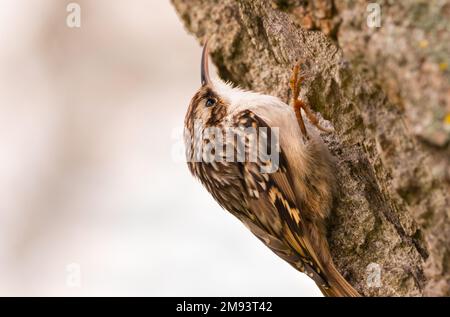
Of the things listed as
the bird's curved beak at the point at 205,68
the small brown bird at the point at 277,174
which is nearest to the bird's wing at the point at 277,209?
the small brown bird at the point at 277,174

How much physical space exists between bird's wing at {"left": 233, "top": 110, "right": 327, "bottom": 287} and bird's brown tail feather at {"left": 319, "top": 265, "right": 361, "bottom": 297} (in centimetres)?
6

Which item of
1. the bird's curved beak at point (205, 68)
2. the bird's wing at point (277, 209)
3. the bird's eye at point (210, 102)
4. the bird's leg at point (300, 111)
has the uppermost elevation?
the bird's curved beak at point (205, 68)

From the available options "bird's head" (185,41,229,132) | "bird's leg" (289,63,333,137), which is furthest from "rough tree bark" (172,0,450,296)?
"bird's head" (185,41,229,132)

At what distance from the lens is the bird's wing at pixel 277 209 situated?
2.72m

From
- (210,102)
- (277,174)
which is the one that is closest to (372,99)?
(277,174)

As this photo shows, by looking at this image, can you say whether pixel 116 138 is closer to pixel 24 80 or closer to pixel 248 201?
pixel 24 80

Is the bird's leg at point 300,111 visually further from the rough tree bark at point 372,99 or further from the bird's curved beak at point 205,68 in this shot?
the bird's curved beak at point 205,68

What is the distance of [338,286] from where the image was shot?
2564mm

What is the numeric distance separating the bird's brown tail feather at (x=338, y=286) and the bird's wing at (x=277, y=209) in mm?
65

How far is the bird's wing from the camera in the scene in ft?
8.93

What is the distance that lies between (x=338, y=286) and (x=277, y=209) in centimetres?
39

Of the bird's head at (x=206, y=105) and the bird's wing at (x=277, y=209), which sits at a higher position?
the bird's head at (x=206, y=105)

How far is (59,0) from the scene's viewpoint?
538 cm
